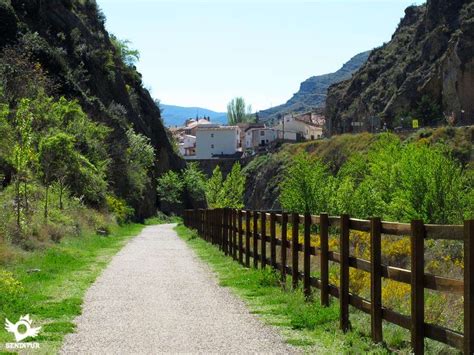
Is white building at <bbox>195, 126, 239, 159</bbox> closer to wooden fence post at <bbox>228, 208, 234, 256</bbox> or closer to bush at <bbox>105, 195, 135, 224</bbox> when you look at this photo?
bush at <bbox>105, 195, 135, 224</bbox>

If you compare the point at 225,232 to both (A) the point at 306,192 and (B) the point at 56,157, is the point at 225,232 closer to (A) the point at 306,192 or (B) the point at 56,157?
(B) the point at 56,157

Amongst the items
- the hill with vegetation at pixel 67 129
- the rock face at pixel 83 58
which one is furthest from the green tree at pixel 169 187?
the rock face at pixel 83 58

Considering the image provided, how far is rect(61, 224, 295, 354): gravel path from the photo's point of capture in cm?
834

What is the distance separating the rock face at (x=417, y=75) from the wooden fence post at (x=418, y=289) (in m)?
98.2

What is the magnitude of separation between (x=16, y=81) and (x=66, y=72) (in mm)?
15507

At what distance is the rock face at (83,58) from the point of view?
49531 millimetres

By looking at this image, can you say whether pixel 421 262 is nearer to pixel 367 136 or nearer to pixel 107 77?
pixel 107 77

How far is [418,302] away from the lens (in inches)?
280

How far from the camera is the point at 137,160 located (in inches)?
2640

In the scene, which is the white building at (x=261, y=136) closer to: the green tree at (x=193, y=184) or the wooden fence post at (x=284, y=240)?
the green tree at (x=193, y=184)

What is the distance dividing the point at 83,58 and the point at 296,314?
5345 cm

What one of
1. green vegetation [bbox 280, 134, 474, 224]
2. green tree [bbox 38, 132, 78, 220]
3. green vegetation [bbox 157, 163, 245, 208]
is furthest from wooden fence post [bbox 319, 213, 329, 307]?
green vegetation [bbox 157, 163, 245, 208]

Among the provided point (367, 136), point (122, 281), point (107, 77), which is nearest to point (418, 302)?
point (122, 281)

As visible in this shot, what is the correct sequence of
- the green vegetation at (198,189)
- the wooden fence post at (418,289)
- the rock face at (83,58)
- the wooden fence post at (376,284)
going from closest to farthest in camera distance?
the wooden fence post at (418,289), the wooden fence post at (376,284), the rock face at (83,58), the green vegetation at (198,189)
